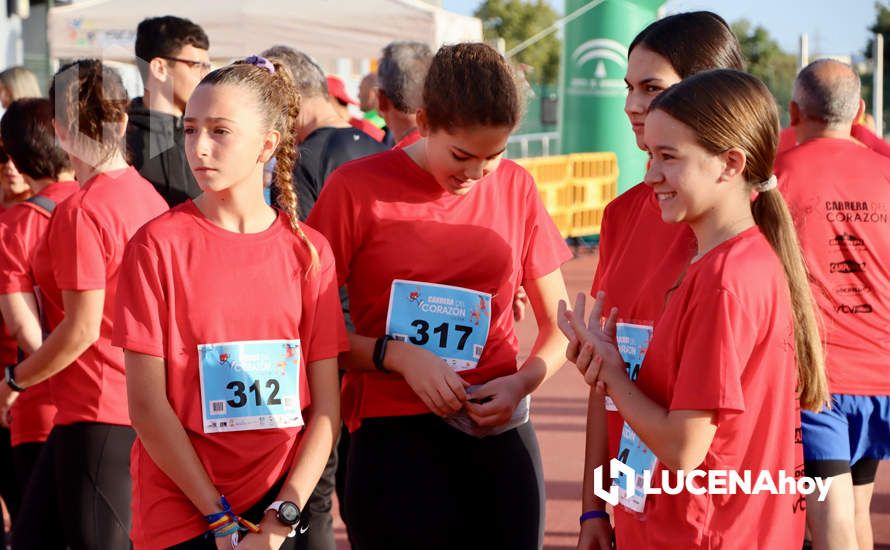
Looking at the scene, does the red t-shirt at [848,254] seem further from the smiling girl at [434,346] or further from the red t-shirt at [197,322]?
the red t-shirt at [197,322]

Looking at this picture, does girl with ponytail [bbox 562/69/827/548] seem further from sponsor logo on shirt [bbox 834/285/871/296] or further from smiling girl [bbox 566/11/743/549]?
sponsor logo on shirt [bbox 834/285/871/296]

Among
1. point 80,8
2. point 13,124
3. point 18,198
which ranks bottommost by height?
point 18,198

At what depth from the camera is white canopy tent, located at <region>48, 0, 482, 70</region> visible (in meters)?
11.0

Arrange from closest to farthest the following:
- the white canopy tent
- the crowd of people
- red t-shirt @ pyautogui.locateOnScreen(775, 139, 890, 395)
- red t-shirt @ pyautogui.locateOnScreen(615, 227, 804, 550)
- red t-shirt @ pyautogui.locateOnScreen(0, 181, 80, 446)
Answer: red t-shirt @ pyautogui.locateOnScreen(615, 227, 804, 550) < the crowd of people < red t-shirt @ pyautogui.locateOnScreen(0, 181, 80, 446) < red t-shirt @ pyautogui.locateOnScreen(775, 139, 890, 395) < the white canopy tent

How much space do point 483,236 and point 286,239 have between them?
531 millimetres

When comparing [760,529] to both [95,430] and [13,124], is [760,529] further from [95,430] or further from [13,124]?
[13,124]

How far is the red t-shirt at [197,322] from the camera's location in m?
2.60

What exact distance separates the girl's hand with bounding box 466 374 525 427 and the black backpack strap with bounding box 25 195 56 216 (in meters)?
2.04

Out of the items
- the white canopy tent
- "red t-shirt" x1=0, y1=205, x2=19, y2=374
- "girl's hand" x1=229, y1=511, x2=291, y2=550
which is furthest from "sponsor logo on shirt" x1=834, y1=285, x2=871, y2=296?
the white canopy tent

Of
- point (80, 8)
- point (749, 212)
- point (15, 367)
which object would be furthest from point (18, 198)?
point (80, 8)

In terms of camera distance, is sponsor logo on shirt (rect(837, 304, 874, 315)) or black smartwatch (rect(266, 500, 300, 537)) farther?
sponsor logo on shirt (rect(837, 304, 874, 315))

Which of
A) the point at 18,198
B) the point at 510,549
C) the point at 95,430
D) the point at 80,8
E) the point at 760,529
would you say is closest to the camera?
the point at 760,529

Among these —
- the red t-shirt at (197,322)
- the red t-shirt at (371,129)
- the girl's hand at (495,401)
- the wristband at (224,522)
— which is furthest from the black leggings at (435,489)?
the red t-shirt at (371,129)

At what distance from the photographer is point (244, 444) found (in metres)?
2.66
